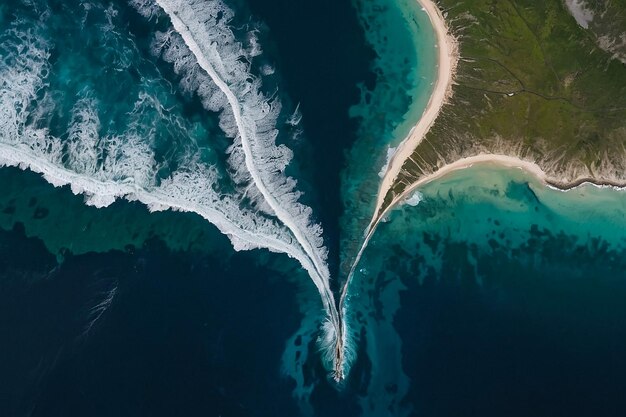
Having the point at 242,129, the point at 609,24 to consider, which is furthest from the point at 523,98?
the point at 242,129

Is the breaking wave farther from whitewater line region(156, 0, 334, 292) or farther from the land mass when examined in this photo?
the land mass

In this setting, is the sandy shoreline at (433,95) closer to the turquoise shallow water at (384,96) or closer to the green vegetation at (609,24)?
the turquoise shallow water at (384,96)

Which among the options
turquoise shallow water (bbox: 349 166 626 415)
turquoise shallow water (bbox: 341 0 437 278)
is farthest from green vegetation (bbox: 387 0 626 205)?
turquoise shallow water (bbox: 349 166 626 415)

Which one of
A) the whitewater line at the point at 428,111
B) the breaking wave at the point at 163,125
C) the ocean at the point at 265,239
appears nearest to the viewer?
the ocean at the point at 265,239

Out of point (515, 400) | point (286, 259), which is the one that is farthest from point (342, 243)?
point (515, 400)

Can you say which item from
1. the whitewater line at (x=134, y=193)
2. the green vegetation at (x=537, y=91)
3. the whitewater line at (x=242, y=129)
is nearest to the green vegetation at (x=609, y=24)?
the green vegetation at (x=537, y=91)

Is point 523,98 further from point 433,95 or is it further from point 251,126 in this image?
point 251,126

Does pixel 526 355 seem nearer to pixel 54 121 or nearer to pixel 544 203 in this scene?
pixel 544 203
